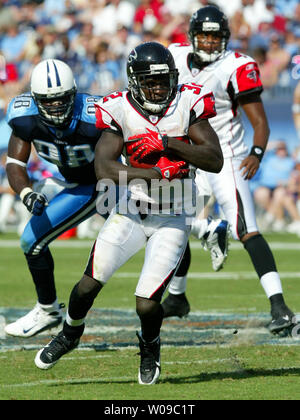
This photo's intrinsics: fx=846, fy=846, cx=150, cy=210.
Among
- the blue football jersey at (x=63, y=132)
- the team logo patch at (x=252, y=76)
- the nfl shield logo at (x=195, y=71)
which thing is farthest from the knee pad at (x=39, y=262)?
the team logo patch at (x=252, y=76)

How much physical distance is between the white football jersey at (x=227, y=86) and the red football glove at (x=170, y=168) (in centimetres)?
162

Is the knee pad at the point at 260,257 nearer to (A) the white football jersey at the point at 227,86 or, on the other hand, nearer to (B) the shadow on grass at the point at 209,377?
(A) the white football jersey at the point at 227,86

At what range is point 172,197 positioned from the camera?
14.1ft

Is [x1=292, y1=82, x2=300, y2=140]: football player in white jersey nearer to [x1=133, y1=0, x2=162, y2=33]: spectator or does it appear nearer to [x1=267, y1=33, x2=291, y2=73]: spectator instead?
[x1=267, y1=33, x2=291, y2=73]: spectator

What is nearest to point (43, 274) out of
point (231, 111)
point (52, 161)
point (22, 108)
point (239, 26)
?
point (52, 161)

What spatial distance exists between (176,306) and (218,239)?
2.00ft

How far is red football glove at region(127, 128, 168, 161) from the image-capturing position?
13.3 feet

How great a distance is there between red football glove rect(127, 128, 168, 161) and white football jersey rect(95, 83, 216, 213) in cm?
3

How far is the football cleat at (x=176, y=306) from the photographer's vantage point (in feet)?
19.9

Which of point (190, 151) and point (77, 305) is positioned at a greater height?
point (190, 151)

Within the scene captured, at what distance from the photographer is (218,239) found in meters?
5.82
